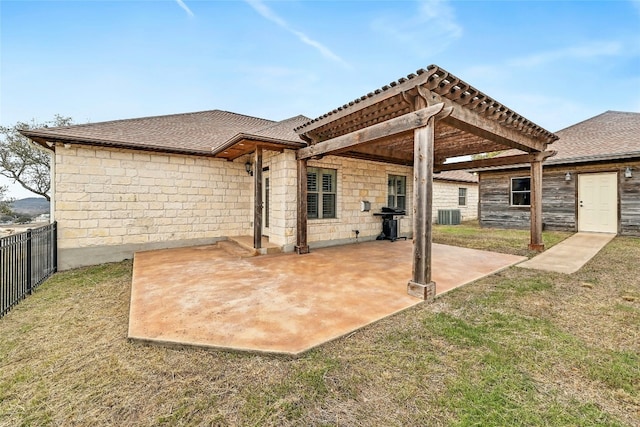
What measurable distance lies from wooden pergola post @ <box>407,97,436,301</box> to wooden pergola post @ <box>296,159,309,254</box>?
3277 mm

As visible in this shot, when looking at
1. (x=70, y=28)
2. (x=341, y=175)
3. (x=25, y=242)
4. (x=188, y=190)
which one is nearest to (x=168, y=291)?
(x=25, y=242)

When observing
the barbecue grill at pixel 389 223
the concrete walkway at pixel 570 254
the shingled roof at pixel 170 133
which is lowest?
the concrete walkway at pixel 570 254

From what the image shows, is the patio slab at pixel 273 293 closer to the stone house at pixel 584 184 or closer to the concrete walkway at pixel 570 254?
the concrete walkway at pixel 570 254

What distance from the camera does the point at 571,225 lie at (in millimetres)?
9992

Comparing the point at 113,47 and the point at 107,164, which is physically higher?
the point at 113,47

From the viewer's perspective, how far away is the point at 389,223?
8336 millimetres

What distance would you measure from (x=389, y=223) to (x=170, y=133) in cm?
716

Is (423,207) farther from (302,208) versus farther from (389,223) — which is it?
(389,223)

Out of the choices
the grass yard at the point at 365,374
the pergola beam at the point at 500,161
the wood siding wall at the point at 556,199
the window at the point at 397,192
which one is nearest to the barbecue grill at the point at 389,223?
the window at the point at 397,192

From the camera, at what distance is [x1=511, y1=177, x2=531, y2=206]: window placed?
11.1 m

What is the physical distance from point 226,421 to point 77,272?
5764 millimetres

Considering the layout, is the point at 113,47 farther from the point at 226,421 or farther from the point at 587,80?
the point at 587,80

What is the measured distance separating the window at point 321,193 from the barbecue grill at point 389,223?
5.72 feet

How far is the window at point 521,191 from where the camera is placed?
11078 millimetres
